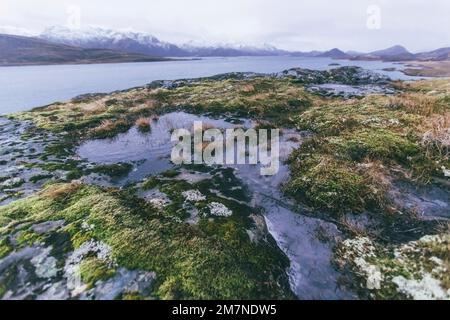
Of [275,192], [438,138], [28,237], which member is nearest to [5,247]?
[28,237]

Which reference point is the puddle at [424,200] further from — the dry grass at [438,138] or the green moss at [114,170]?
the green moss at [114,170]

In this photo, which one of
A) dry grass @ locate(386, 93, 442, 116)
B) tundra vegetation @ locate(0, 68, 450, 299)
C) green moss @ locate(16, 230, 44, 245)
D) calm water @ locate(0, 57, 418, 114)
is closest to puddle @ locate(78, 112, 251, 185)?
tundra vegetation @ locate(0, 68, 450, 299)

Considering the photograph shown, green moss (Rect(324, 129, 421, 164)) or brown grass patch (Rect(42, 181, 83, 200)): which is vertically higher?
green moss (Rect(324, 129, 421, 164))

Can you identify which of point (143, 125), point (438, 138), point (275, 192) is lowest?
point (275, 192)

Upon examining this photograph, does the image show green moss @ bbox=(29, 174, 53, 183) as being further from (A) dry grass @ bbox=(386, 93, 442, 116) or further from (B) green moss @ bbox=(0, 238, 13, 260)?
(A) dry grass @ bbox=(386, 93, 442, 116)

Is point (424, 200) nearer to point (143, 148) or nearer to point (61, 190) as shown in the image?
point (61, 190)

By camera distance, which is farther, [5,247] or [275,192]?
[275,192]
